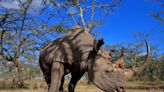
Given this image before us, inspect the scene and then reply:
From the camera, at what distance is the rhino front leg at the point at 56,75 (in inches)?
349

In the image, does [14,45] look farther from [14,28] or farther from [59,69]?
[59,69]

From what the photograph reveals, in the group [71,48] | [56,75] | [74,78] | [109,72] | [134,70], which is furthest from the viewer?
[74,78]

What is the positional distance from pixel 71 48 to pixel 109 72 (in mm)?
1638

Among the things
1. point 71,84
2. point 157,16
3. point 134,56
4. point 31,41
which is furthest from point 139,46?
point 71,84

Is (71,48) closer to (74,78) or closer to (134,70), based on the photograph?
(74,78)

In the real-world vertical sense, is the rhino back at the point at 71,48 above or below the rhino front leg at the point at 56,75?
above

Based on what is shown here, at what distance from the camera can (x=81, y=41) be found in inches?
364

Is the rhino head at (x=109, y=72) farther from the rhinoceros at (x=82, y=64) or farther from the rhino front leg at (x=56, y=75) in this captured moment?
the rhino front leg at (x=56, y=75)

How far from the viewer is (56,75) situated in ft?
29.2

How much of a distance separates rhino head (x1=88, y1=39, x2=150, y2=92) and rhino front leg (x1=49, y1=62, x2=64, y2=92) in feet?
2.89

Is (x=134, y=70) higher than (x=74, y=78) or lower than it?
higher

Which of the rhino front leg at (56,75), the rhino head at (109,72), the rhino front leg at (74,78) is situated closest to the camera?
the rhino head at (109,72)

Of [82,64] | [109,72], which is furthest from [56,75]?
[109,72]

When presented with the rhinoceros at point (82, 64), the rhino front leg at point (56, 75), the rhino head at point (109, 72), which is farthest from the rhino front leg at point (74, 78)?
the rhino head at point (109, 72)
